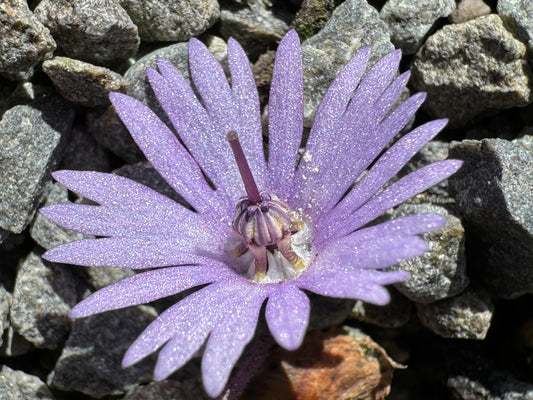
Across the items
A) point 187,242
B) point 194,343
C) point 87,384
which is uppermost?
point 194,343

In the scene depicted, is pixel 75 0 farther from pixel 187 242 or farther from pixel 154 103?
pixel 187 242

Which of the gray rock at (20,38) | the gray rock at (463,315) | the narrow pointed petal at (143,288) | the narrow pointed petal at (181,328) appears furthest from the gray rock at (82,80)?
the gray rock at (463,315)

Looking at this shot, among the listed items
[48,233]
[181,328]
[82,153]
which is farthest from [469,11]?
[48,233]

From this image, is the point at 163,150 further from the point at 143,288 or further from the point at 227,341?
the point at 227,341

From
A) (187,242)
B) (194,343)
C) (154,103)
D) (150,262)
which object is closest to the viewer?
(194,343)

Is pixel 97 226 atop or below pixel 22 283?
atop

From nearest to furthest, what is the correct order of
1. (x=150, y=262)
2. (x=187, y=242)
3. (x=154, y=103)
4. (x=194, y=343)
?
(x=194, y=343) → (x=150, y=262) → (x=187, y=242) → (x=154, y=103)

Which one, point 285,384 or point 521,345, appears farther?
point 521,345

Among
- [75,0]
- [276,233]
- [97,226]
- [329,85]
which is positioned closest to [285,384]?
[276,233]
